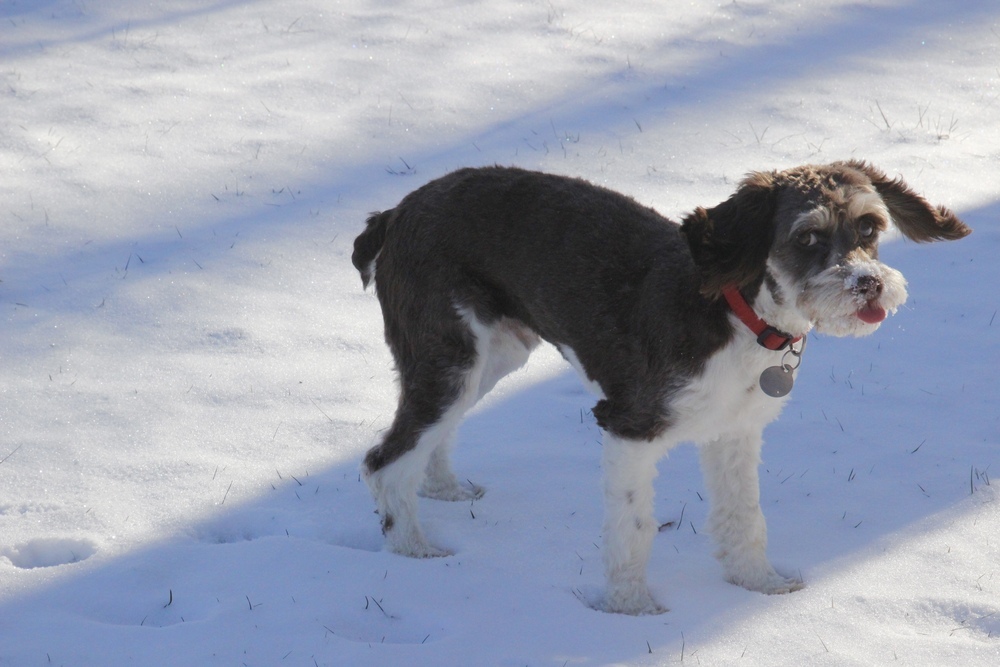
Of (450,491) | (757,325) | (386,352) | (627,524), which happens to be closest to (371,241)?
(450,491)

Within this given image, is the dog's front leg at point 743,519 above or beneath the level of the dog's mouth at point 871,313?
beneath

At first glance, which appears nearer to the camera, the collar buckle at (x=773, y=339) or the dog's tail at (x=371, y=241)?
the collar buckle at (x=773, y=339)

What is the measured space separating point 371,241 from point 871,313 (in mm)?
2488

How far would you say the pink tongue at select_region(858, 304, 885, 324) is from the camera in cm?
387

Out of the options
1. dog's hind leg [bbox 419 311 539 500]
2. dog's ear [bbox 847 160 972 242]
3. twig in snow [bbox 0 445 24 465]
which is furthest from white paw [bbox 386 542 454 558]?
dog's ear [bbox 847 160 972 242]

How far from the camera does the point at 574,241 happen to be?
478cm

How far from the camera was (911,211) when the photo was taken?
14.7 feet

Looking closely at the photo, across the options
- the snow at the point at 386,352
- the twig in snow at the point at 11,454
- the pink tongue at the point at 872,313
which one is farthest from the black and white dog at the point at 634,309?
A: the twig in snow at the point at 11,454

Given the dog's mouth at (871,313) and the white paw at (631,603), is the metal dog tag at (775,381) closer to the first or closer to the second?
the dog's mouth at (871,313)

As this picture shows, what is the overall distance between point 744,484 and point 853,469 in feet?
3.68

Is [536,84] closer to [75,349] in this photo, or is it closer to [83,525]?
[75,349]

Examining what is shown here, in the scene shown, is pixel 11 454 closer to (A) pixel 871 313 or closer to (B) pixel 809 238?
(B) pixel 809 238

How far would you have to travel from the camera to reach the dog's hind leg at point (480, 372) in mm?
5012

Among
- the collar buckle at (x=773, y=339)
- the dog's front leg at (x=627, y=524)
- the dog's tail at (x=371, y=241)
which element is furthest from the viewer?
the dog's tail at (x=371, y=241)
